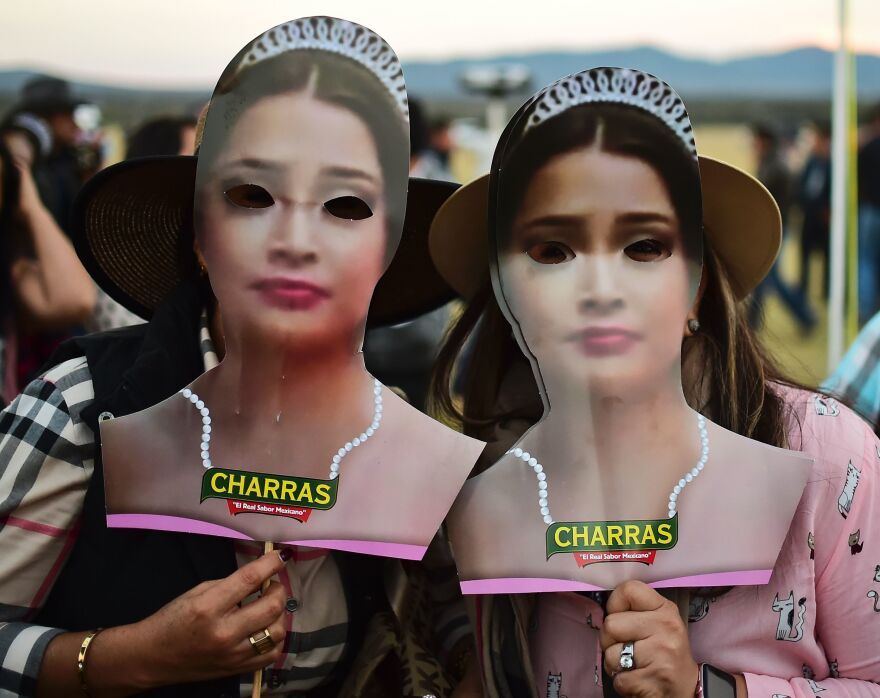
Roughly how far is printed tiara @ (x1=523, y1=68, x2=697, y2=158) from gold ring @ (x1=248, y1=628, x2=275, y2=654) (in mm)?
747

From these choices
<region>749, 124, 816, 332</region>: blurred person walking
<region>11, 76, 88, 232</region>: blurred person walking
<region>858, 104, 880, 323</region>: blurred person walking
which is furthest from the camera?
<region>749, 124, 816, 332</region>: blurred person walking

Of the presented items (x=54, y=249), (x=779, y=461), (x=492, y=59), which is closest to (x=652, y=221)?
(x=779, y=461)

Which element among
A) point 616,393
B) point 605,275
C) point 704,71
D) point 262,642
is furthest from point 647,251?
point 704,71

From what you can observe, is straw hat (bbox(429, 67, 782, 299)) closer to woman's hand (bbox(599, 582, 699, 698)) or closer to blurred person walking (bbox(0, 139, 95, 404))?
woman's hand (bbox(599, 582, 699, 698))

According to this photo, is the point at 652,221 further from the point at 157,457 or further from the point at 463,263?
the point at 157,457

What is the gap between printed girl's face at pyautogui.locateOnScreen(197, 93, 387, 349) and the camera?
46.9 inches

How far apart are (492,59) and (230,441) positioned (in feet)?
19.2

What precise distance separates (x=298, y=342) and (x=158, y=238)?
447mm

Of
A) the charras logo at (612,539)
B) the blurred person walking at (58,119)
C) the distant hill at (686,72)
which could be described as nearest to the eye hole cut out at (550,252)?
the charras logo at (612,539)

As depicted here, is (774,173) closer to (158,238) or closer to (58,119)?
(58,119)

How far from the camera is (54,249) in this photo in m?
2.74

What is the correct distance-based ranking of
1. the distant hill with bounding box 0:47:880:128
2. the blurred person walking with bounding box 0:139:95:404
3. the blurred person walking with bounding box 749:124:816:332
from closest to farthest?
the blurred person walking with bounding box 0:139:95:404 < the distant hill with bounding box 0:47:880:128 < the blurred person walking with bounding box 749:124:816:332

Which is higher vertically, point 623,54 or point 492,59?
point 492,59

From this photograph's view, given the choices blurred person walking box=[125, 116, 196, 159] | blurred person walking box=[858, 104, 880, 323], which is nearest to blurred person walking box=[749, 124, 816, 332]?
blurred person walking box=[858, 104, 880, 323]
